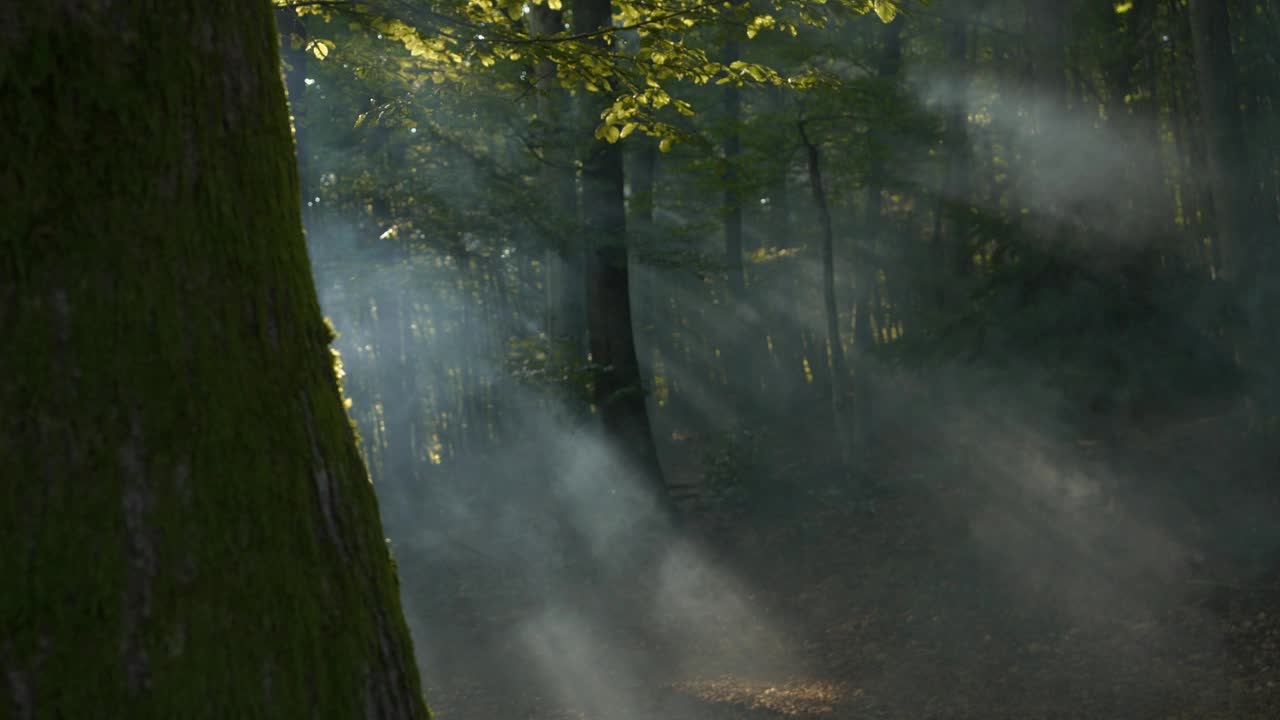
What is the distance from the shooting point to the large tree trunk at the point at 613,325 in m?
12.7

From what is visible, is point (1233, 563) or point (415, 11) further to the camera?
point (1233, 563)

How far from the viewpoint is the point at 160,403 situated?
1903 mm

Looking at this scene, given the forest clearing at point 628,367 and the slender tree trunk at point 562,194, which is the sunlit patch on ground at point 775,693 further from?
the slender tree trunk at point 562,194

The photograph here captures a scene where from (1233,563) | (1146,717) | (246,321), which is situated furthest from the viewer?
(1233,563)

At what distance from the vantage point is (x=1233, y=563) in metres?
9.08

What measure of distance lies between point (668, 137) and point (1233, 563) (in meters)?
6.94

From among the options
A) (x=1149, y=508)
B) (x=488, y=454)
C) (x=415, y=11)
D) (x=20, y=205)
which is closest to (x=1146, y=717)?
(x=1149, y=508)

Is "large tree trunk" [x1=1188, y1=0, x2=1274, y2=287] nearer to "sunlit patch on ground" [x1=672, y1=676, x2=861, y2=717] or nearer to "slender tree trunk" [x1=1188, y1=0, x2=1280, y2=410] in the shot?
"slender tree trunk" [x1=1188, y1=0, x2=1280, y2=410]

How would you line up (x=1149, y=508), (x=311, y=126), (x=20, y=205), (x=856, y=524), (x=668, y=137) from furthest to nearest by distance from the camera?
(x=311, y=126)
(x=856, y=524)
(x=1149, y=508)
(x=668, y=137)
(x=20, y=205)

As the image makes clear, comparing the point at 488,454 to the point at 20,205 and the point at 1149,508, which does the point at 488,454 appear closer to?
the point at 1149,508

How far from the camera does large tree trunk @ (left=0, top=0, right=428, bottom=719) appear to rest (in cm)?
178

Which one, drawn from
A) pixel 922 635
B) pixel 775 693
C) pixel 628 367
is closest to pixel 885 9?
pixel 775 693

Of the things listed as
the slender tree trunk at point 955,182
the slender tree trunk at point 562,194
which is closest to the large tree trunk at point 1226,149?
the slender tree trunk at point 955,182

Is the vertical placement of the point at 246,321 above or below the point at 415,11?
below
